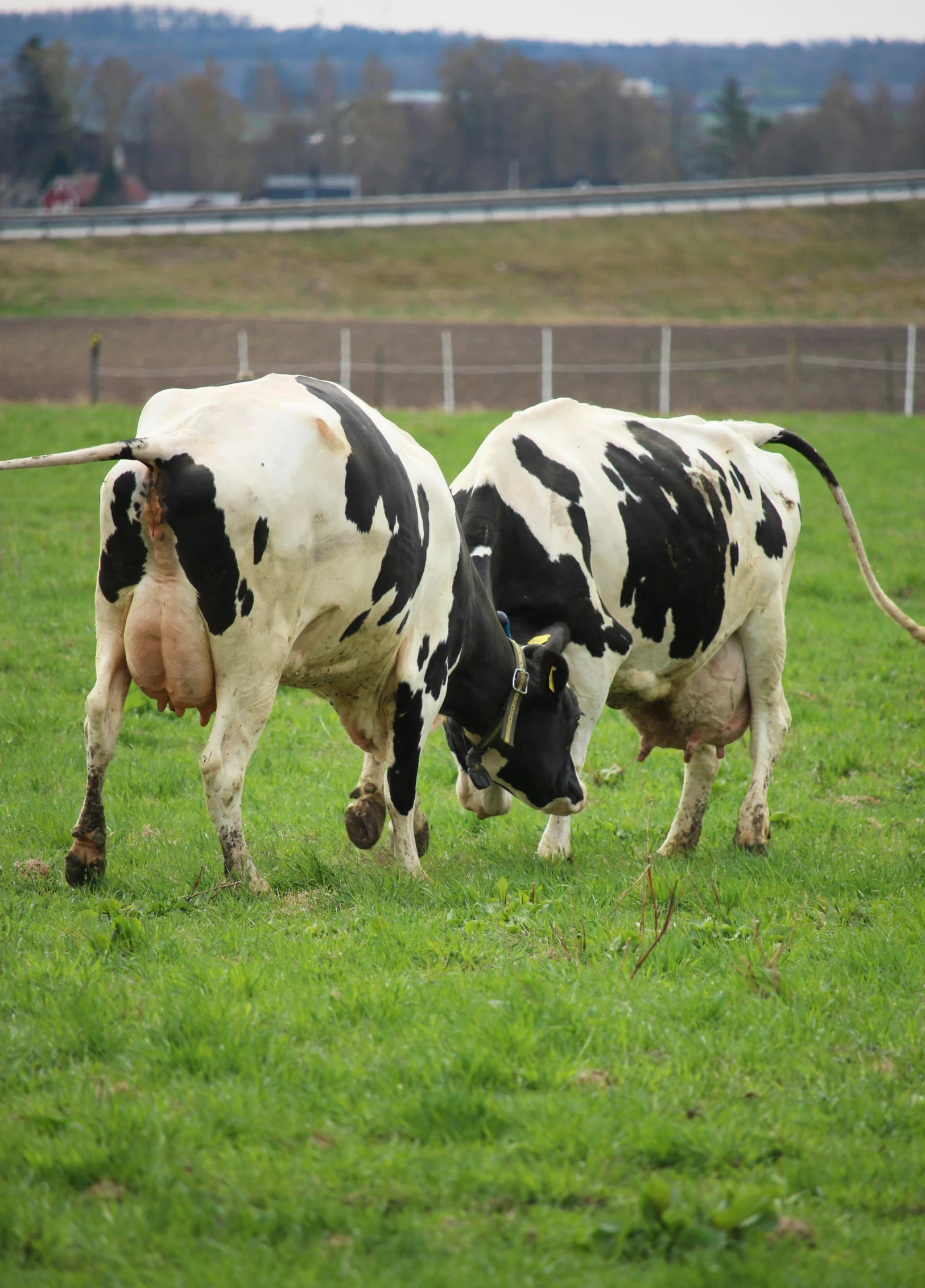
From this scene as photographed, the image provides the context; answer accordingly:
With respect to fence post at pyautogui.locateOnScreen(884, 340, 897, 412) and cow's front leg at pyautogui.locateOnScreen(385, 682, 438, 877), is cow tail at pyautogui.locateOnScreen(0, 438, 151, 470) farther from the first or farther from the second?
fence post at pyautogui.locateOnScreen(884, 340, 897, 412)

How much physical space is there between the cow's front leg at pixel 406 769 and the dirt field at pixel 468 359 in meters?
18.8

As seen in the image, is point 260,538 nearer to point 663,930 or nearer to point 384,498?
point 384,498

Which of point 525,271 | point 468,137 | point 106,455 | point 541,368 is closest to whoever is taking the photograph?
point 106,455

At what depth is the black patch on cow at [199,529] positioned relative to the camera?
4281 millimetres

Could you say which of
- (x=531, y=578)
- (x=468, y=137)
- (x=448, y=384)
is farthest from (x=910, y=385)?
(x=468, y=137)

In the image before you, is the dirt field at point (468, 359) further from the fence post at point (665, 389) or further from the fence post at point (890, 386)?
the fence post at point (665, 389)

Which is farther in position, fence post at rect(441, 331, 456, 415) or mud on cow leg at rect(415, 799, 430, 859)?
fence post at rect(441, 331, 456, 415)

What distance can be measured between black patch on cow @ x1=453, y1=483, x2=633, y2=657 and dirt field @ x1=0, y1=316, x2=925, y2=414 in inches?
721

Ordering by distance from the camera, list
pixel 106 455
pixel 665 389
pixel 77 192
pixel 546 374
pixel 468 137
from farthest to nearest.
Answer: pixel 468 137 < pixel 77 192 < pixel 546 374 < pixel 665 389 < pixel 106 455

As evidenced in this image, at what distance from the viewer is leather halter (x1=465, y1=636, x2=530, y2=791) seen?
5625mm

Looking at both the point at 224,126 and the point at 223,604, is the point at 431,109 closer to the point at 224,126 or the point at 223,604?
the point at 224,126

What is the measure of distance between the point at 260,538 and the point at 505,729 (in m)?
1.78

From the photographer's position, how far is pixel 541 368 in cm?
2859

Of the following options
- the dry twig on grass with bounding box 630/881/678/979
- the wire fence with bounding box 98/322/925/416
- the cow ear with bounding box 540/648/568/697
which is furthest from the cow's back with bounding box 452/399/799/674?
the wire fence with bounding box 98/322/925/416
